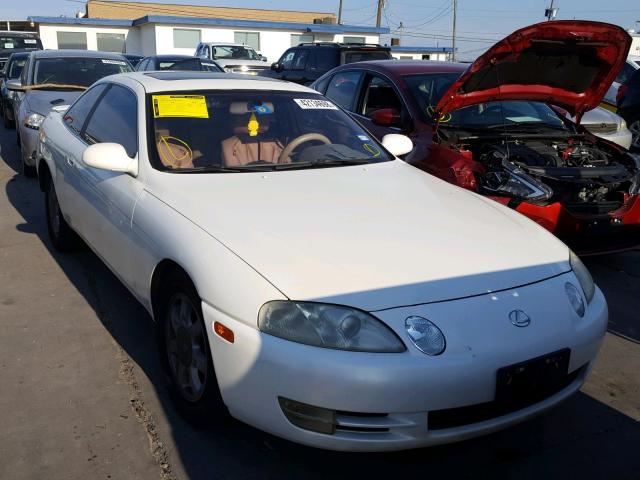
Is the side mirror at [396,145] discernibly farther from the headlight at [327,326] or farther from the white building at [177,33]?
the white building at [177,33]

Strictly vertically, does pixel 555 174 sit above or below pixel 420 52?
above

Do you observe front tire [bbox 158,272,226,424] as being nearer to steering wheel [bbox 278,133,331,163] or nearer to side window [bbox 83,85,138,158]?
side window [bbox 83,85,138,158]

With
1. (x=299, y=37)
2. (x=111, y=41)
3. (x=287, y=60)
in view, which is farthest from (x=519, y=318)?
(x=111, y=41)

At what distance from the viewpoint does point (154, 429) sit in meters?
2.89

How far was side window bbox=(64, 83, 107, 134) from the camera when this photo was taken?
4605mm

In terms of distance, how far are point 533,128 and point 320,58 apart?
32.3ft

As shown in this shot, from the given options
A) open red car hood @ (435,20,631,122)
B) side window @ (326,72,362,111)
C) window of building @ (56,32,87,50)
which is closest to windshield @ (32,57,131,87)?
side window @ (326,72,362,111)

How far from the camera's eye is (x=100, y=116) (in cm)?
433

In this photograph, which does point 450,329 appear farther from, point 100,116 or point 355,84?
point 355,84

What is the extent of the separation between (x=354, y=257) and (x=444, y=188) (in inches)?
49.9

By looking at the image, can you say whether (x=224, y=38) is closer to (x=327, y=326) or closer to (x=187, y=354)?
(x=187, y=354)

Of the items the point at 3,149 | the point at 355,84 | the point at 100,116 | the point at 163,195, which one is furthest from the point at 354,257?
the point at 3,149

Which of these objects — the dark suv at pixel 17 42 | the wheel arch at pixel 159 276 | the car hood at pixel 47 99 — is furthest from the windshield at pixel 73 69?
the dark suv at pixel 17 42

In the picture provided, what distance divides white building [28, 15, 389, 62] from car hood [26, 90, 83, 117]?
→ 26.8 meters
